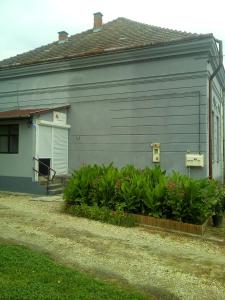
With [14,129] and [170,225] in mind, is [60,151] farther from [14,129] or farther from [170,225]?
[170,225]

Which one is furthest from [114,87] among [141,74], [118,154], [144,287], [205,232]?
[144,287]

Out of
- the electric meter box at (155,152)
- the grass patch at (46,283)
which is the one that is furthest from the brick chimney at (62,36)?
the grass patch at (46,283)

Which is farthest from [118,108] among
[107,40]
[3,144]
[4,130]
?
[3,144]

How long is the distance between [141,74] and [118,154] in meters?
3.66

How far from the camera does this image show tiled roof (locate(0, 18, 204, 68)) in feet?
47.3

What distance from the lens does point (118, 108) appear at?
1455 cm

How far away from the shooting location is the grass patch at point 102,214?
8.62 metres

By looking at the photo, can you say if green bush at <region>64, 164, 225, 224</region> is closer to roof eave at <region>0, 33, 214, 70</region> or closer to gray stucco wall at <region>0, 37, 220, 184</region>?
gray stucco wall at <region>0, 37, 220, 184</region>

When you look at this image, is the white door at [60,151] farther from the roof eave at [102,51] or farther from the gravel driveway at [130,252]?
the gravel driveway at [130,252]

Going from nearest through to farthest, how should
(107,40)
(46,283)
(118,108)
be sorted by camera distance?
1. (46,283)
2. (118,108)
3. (107,40)

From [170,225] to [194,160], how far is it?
490 centimetres

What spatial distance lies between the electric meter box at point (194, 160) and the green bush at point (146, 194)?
2831mm

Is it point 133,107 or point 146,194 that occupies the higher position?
point 133,107

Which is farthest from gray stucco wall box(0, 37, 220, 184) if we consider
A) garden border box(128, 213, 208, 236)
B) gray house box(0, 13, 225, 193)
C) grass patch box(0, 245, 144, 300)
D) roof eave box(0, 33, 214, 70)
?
grass patch box(0, 245, 144, 300)
